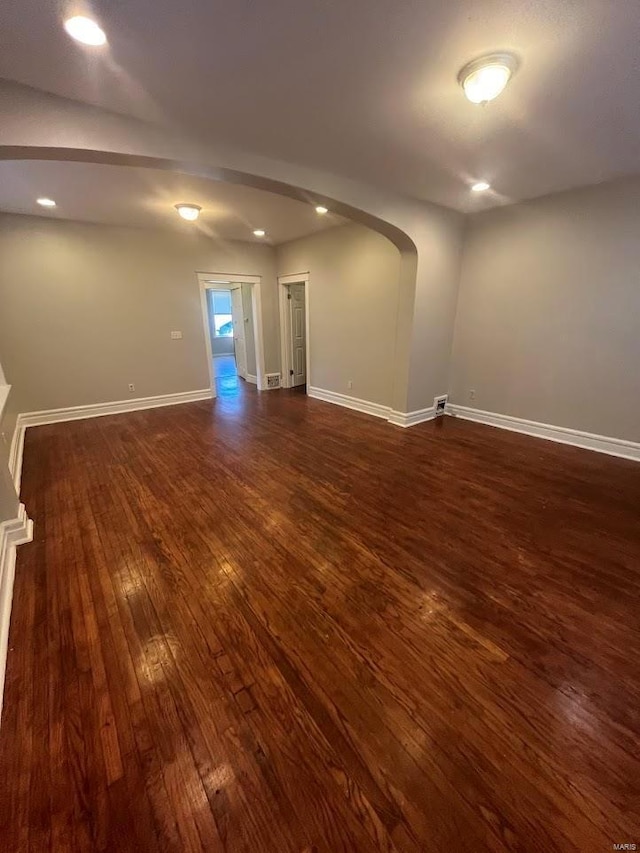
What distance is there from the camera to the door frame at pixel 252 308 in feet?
19.2

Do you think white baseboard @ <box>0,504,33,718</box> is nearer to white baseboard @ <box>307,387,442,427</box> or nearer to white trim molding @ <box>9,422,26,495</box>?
white trim molding @ <box>9,422,26,495</box>

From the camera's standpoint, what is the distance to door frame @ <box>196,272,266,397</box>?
5.85 meters

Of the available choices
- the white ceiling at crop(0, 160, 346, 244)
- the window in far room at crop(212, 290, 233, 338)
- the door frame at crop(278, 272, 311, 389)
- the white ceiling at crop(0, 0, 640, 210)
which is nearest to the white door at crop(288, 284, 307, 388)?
the door frame at crop(278, 272, 311, 389)

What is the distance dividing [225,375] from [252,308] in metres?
2.31

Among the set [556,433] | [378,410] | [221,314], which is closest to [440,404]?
[378,410]

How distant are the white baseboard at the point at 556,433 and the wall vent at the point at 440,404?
84 millimetres

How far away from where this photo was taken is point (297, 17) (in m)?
1.52

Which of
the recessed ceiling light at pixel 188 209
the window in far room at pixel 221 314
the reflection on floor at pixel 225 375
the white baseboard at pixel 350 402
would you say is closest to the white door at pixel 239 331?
the reflection on floor at pixel 225 375

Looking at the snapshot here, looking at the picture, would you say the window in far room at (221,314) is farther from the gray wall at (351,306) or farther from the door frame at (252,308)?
the gray wall at (351,306)

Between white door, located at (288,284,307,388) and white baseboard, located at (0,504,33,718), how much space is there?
5.35 meters

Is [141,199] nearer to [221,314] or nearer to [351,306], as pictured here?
[351,306]

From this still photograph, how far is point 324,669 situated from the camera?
1516 millimetres

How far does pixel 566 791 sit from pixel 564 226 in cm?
466

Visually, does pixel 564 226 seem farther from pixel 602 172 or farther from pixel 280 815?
pixel 280 815
